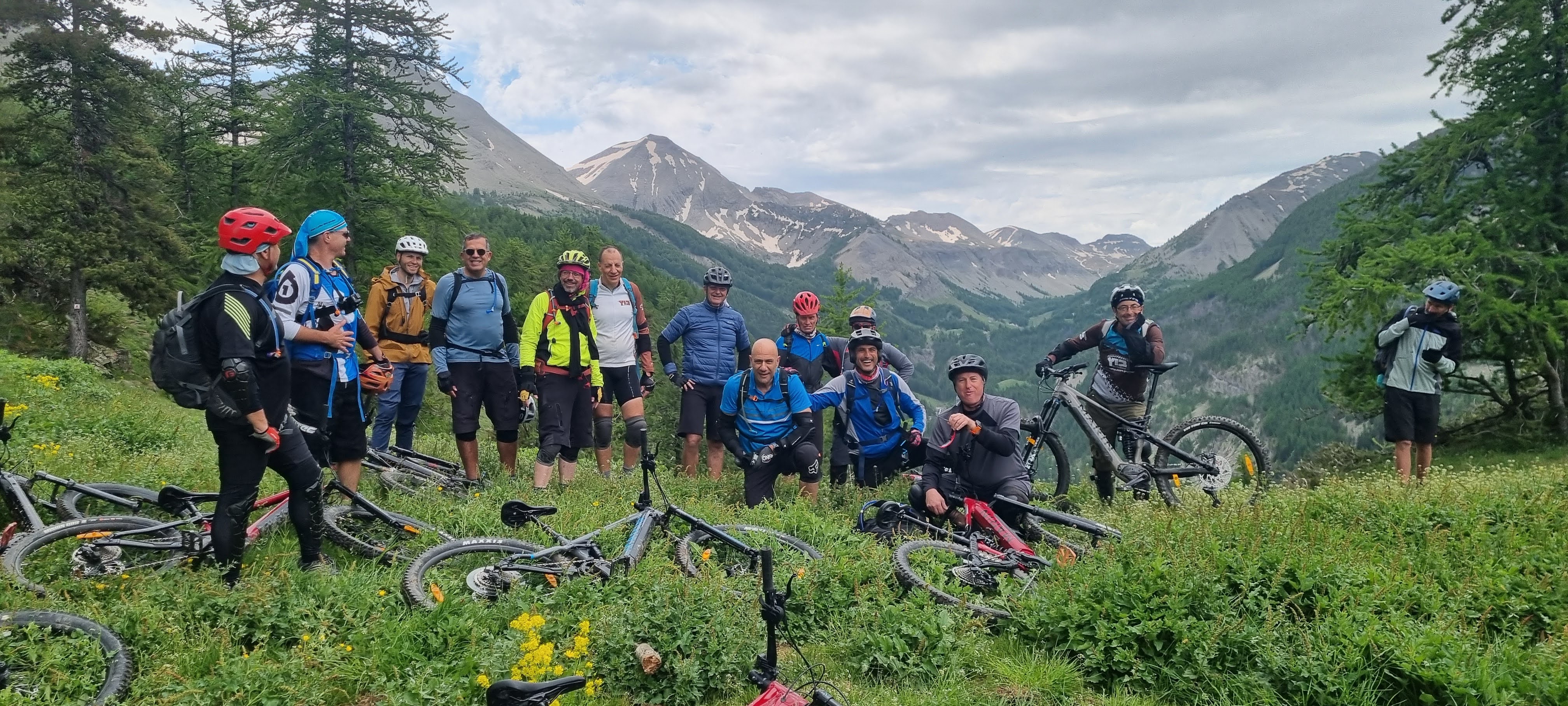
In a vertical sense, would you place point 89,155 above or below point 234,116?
below

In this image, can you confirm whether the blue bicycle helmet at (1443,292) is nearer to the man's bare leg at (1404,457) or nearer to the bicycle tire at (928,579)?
the man's bare leg at (1404,457)

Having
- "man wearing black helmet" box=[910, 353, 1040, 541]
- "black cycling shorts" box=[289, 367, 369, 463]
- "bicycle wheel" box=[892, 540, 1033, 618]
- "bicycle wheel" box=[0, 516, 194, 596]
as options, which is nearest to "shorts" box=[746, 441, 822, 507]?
"man wearing black helmet" box=[910, 353, 1040, 541]

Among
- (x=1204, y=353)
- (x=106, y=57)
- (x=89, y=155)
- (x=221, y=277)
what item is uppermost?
(x=106, y=57)

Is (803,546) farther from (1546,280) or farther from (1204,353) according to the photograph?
(1204,353)

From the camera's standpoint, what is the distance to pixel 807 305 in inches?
404

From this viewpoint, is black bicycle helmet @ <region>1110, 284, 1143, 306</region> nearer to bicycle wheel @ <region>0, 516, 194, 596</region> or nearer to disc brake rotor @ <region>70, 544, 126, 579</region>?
bicycle wheel @ <region>0, 516, 194, 596</region>

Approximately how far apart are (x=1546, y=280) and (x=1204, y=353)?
194m

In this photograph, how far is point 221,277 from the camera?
4.73 meters

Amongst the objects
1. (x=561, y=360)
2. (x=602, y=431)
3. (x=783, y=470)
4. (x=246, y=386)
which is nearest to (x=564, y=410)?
(x=561, y=360)

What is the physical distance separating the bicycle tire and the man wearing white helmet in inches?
229

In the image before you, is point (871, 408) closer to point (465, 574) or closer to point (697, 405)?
point (697, 405)

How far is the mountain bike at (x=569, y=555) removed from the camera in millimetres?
5137

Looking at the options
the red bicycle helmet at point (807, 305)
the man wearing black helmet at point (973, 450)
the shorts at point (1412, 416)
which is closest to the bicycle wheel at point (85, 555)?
the man wearing black helmet at point (973, 450)

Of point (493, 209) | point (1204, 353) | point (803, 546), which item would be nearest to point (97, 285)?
point (803, 546)
